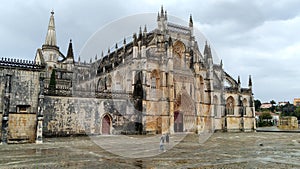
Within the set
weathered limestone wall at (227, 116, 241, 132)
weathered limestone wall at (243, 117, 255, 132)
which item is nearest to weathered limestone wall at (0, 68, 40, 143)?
weathered limestone wall at (227, 116, 241, 132)

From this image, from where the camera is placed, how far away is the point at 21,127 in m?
21.1

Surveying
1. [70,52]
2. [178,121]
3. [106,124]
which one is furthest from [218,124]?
[70,52]

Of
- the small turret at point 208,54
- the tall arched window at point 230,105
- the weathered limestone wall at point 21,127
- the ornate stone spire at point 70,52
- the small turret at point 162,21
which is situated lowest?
the weathered limestone wall at point 21,127

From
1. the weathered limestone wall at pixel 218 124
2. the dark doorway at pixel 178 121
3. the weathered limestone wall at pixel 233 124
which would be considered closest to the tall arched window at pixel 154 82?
the dark doorway at pixel 178 121

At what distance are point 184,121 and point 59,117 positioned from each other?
753 inches

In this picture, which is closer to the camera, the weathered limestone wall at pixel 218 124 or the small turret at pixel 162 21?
the small turret at pixel 162 21

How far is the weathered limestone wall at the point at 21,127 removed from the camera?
67.9 ft

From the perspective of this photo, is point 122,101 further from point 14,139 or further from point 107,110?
point 14,139

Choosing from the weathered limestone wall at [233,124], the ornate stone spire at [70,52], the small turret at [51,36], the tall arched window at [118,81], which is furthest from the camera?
the small turret at [51,36]

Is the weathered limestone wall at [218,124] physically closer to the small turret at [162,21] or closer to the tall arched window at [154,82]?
the tall arched window at [154,82]

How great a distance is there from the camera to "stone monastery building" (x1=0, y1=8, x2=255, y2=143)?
70.9 feet

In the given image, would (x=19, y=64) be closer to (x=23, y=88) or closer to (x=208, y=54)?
(x=23, y=88)

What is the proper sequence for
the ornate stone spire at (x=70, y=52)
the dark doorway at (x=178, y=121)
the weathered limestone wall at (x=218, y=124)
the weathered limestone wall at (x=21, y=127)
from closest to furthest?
the weathered limestone wall at (x=21, y=127) → the dark doorway at (x=178, y=121) → the weathered limestone wall at (x=218, y=124) → the ornate stone spire at (x=70, y=52)

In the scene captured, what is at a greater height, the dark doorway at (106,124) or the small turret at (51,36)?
the small turret at (51,36)
